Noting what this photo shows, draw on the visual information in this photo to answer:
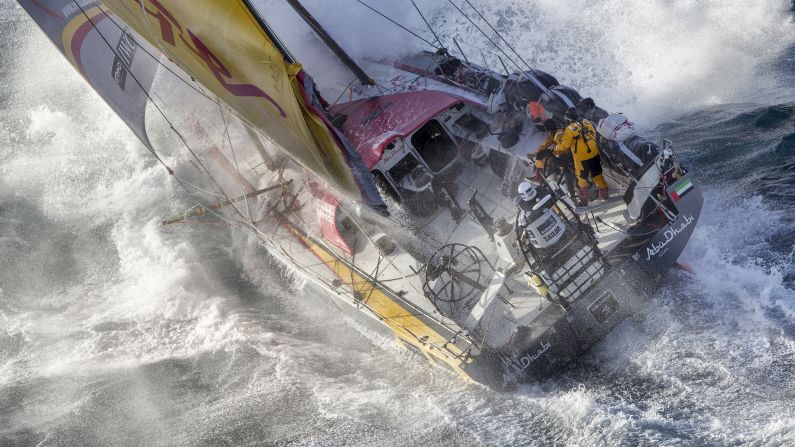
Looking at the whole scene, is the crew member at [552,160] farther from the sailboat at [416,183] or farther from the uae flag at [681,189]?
the uae flag at [681,189]

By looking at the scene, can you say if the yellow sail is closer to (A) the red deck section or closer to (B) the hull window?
(A) the red deck section

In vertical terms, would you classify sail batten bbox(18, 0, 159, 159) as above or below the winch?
above

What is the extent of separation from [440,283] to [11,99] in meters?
11.9

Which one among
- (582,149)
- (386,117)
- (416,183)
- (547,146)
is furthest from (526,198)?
(386,117)

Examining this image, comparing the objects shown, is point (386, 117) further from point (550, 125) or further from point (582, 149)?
point (582, 149)

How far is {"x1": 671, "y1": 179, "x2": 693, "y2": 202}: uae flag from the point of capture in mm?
7645

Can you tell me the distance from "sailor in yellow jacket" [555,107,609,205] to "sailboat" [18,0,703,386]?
→ 29cm

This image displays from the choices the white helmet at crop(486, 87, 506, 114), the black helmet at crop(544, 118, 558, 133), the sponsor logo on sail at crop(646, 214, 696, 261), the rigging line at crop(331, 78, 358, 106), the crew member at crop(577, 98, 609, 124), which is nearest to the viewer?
the sponsor logo on sail at crop(646, 214, 696, 261)

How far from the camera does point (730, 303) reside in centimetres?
723

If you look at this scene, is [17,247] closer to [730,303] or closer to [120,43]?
[120,43]

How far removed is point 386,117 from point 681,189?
3.49m

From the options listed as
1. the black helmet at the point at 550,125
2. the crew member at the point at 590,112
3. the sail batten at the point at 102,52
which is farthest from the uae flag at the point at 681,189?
the sail batten at the point at 102,52

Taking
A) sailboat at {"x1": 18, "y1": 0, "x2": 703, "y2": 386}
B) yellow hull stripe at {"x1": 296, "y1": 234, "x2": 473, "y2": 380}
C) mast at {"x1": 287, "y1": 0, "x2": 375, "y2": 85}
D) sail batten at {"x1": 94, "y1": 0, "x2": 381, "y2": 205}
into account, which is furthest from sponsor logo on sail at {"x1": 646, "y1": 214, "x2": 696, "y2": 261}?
mast at {"x1": 287, "y1": 0, "x2": 375, "y2": 85}

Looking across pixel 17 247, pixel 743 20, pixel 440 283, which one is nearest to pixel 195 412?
pixel 440 283
